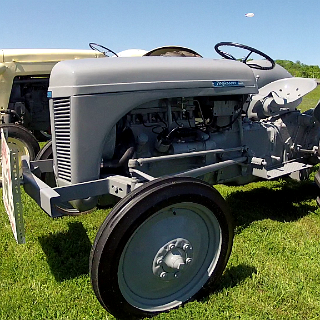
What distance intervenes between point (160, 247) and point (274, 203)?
2.39 m

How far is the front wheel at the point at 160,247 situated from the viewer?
7.12 feet

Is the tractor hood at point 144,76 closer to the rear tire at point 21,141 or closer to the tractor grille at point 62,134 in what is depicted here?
the tractor grille at point 62,134

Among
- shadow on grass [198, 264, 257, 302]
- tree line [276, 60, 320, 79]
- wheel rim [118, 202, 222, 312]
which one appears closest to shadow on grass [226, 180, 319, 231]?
shadow on grass [198, 264, 257, 302]

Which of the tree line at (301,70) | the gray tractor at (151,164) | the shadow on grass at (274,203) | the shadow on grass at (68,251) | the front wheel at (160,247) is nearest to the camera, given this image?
the front wheel at (160,247)

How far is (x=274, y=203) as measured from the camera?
445 centimetres

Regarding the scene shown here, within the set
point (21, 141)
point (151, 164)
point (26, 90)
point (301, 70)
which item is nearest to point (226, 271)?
point (151, 164)

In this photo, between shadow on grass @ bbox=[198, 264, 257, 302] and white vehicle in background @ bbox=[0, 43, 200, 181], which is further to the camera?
white vehicle in background @ bbox=[0, 43, 200, 181]

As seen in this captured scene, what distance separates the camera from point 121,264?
7.52 ft

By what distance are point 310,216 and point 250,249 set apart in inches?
43.5

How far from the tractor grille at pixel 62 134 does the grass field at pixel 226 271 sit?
30.9 inches

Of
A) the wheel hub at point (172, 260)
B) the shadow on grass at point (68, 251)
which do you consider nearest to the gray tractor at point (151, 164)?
the wheel hub at point (172, 260)

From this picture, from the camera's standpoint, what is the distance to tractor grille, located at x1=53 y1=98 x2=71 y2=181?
2709 millimetres

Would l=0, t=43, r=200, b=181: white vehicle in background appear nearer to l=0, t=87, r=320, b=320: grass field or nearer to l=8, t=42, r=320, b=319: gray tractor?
l=0, t=87, r=320, b=320: grass field

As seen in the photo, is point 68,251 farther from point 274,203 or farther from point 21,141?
point 21,141
